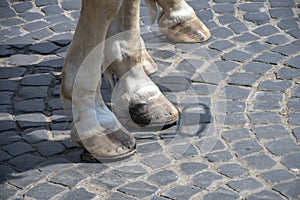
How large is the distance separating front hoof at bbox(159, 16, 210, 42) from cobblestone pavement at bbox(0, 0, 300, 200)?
6 cm

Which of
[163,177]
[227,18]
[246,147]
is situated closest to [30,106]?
[163,177]

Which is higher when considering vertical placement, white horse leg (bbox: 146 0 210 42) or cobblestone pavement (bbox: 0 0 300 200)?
white horse leg (bbox: 146 0 210 42)

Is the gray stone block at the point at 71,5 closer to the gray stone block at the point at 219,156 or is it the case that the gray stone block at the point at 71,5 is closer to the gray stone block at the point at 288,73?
the gray stone block at the point at 288,73

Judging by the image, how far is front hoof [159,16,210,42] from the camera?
18.6 ft

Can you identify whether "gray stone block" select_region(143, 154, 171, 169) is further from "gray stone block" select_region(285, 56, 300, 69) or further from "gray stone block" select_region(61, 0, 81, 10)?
"gray stone block" select_region(61, 0, 81, 10)

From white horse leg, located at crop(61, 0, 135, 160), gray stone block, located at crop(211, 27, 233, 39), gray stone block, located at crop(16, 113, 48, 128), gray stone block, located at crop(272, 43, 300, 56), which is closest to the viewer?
white horse leg, located at crop(61, 0, 135, 160)

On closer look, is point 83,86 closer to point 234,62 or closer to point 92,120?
point 92,120

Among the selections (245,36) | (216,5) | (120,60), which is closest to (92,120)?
(120,60)

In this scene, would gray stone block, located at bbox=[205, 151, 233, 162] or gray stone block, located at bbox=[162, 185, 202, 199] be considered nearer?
gray stone block, located at bbox=[162, 185, 202, 199]

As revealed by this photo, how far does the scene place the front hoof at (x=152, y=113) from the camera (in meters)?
4.60

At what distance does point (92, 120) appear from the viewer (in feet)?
14.2

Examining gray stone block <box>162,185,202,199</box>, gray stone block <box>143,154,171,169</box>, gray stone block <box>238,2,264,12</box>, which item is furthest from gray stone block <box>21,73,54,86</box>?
gray stone block <box>238,2,264,12</box>

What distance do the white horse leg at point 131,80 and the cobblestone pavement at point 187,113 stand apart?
0.10m

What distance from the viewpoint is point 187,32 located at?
5.69 meters
